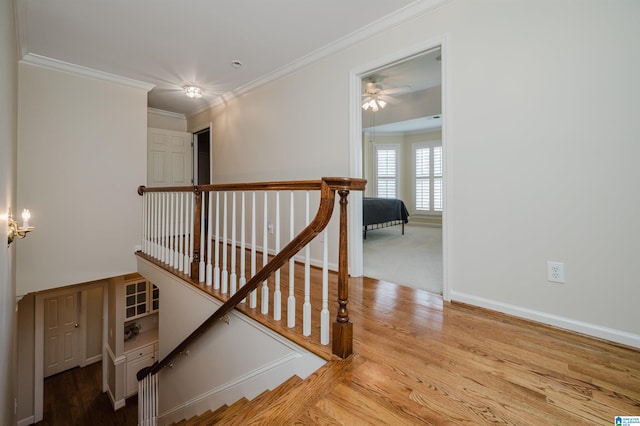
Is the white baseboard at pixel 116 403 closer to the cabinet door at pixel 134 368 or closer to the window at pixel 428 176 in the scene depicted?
the cabinet door at pixel 134 368

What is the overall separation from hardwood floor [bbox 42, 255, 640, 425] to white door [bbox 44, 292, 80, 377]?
5550 mm

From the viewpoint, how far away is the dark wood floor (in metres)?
4.47

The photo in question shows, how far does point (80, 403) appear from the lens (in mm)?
4812

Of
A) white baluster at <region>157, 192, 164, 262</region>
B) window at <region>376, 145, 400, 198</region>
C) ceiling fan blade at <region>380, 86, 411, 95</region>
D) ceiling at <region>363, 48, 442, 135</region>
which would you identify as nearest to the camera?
white baluster at <region>157, 192, 164, 262</region>

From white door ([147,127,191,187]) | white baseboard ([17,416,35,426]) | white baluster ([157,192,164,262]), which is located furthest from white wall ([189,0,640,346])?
white baseboard ([17,416,35,426])

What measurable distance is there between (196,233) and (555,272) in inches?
110

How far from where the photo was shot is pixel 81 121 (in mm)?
3516

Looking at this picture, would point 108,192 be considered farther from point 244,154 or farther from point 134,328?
point 134,328

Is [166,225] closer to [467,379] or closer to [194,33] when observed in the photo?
[194,33]

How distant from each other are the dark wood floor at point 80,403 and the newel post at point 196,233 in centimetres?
370

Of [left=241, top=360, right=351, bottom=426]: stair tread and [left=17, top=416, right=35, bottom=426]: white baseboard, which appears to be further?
[left=17, top=416, right=35, bottom=426]: white baseboard

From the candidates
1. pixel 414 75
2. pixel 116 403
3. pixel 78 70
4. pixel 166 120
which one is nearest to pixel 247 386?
pixel 78 70

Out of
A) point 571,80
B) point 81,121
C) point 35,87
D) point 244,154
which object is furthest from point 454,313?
point 35,87

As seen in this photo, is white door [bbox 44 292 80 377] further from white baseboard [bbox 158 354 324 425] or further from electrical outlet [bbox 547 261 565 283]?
electrical outlet [bbox 547 261 565 283]
